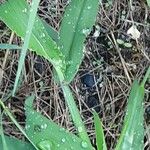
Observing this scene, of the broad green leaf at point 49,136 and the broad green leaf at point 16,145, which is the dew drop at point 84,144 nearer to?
the broad green leaf at point 49,136

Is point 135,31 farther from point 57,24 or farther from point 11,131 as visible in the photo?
point 11,131

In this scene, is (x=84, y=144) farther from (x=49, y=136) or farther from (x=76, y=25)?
(x=76, y=25)

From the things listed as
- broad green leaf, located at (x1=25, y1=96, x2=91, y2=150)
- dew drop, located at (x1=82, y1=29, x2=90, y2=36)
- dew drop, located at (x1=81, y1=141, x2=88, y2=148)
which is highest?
dew drop, located at (x1=82, y1=29, x2=90, y2=36)

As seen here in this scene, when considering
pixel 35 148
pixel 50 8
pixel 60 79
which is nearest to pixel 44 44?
pixel 60 79

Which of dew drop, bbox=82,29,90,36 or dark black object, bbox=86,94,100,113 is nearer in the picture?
dew drop, bbox=82,29,90,36

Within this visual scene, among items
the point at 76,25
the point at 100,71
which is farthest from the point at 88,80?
the point at 76,25

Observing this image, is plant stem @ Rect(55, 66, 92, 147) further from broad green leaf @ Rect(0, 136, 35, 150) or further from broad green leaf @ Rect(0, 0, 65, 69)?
broad green leaf @ Rect(0, 136, 35, 150)

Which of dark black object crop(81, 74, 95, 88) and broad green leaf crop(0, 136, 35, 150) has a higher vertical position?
dark black object crop(81, 74, 95, 88)

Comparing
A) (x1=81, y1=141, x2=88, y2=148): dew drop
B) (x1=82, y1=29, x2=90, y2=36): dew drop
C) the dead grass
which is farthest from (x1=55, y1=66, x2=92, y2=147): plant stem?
the dead grass
